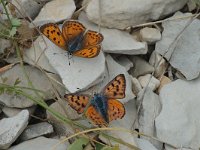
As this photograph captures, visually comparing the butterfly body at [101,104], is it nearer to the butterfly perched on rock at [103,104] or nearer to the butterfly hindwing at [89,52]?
the butterfly perched on rock at [103,104]

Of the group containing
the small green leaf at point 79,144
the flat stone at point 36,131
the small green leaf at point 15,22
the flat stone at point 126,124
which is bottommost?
the flat stone at point 126,124

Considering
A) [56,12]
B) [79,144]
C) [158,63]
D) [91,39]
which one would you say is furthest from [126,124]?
[56,12]

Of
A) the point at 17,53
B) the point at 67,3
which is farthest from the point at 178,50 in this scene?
the point at 17,53

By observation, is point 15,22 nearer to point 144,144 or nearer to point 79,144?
point 79,144

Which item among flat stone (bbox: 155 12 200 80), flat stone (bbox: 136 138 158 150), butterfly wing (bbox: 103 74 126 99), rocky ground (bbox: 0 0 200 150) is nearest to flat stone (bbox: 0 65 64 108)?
rocky ground (bbox: 0 0 200 150)

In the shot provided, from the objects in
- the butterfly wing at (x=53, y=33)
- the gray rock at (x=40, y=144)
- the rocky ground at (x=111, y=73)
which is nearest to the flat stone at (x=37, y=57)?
the rocky ground at (x=111, y=73)

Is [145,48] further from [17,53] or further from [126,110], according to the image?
[17,53]
